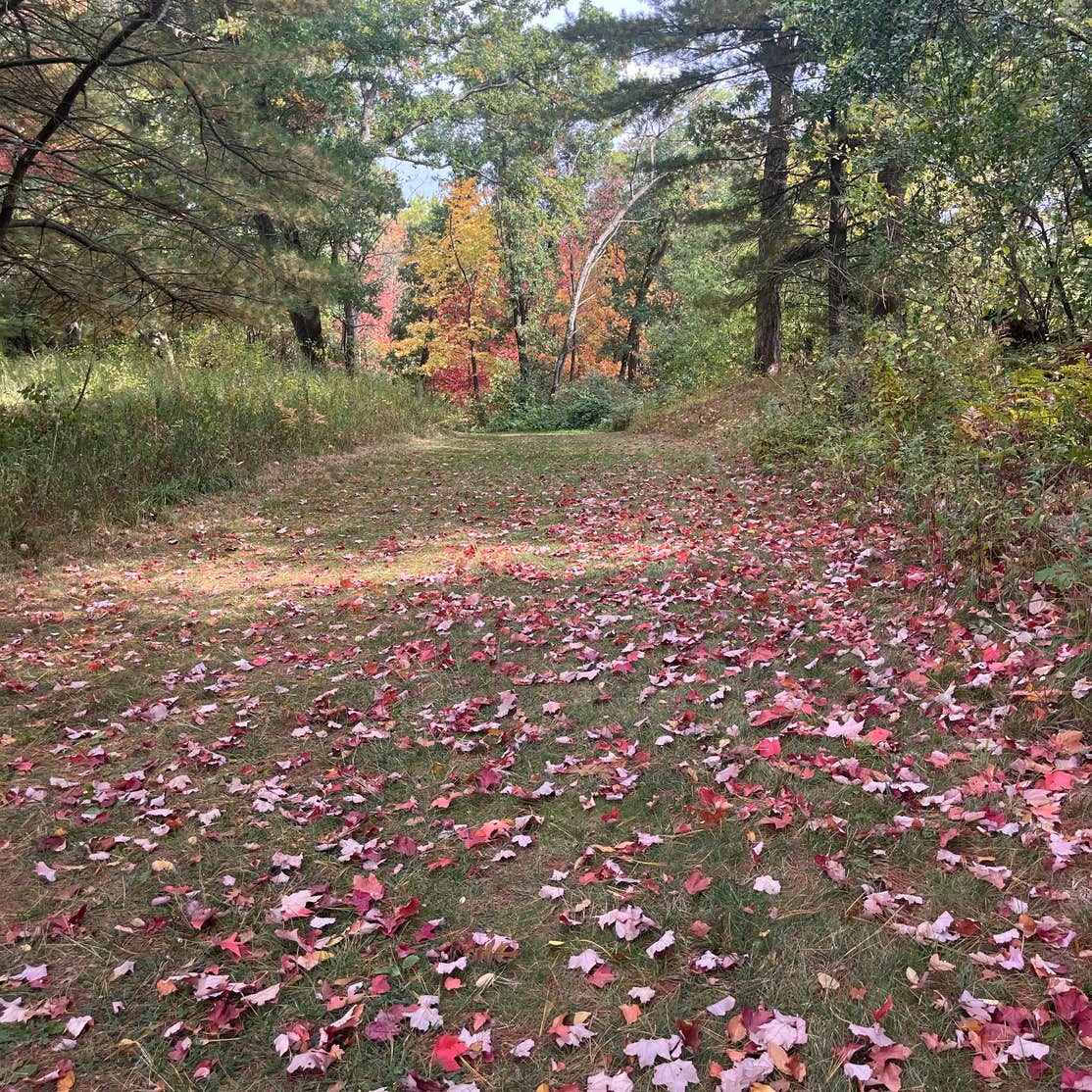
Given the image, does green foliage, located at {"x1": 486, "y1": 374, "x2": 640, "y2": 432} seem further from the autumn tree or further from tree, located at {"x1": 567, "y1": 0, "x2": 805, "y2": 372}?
tree, located at {"x1": 567, "y1": 0, "x2": 805, "y2": 372}

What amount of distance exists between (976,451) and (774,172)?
32.0ft

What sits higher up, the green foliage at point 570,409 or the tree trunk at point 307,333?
the tree trunk at point 307,333

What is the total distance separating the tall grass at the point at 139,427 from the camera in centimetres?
692

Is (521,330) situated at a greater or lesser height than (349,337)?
greater

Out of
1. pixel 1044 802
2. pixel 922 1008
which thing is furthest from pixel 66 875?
pixel 1044 802

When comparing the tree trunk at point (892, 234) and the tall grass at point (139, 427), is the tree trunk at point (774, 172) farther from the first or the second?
the tall grass at point (139, 427)

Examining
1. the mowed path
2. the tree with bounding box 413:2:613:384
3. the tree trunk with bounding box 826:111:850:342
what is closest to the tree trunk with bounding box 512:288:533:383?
the tree with bounding box 413:2:613:384

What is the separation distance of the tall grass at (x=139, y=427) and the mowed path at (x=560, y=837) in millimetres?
1854

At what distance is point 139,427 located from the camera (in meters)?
8.24

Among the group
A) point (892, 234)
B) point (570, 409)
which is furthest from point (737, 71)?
point (570, 409)

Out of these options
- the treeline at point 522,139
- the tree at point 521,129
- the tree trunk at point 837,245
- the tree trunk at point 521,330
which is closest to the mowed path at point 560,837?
the treeline at point 522,139

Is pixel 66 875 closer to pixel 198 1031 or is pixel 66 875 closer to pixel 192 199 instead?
pixel 198 1031

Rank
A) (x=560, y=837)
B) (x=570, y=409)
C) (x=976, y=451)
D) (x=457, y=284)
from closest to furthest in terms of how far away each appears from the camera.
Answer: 1. (x=560, y=837)
2. (x=976, y=451)
3. (x=570, y=409)
4. (x=457, y=284)

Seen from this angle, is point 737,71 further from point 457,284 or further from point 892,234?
point 457,284
